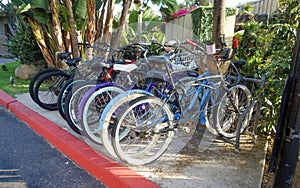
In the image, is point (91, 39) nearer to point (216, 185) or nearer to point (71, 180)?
point (71, 180)

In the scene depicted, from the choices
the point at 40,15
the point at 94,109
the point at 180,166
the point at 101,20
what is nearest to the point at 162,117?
the point at 180,166

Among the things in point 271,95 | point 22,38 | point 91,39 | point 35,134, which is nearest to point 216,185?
point 271,95

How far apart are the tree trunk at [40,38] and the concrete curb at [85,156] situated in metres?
2.80

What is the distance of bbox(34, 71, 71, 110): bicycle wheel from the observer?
14.6ft

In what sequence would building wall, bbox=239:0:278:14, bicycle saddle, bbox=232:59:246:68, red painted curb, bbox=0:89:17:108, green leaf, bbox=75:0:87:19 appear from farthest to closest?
building wall, bbox=239:0:278:14, green leaf, bbox=75:0:87:19, red painted curb, bbox=0:89:17:108, bicycle saddle, bbox=232:59:246:68

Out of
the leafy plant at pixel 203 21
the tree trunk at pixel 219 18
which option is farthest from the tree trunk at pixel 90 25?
the leafy plant at pixel 203 21

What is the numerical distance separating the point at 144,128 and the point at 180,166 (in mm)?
621

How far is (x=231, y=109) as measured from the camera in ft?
11.5

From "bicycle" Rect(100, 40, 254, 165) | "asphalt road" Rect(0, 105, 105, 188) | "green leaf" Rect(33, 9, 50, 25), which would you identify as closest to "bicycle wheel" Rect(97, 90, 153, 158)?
"bicycle" Rect(100, 40, 254, 165)

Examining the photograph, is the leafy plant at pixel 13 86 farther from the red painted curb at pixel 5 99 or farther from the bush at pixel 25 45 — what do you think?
the bush at pixel 25 45

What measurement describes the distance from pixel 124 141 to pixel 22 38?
603 centimetres

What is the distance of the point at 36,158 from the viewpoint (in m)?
3.17

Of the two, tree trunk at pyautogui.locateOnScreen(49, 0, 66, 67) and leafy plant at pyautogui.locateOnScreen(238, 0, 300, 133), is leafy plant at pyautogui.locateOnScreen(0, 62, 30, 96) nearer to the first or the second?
tree trunk at pyautogui.locateOnScreen(49, 0, 66, 67)

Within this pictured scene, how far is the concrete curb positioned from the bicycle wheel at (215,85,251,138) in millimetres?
1475
